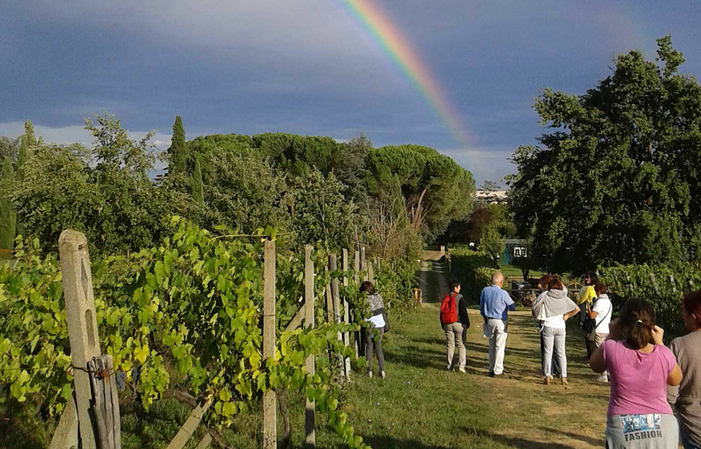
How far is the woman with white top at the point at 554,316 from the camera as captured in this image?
8852 millimetres

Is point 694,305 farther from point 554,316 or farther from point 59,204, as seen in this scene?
point 59,204

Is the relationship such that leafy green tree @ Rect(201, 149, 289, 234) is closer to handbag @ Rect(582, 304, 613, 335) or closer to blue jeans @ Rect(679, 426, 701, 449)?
handbag @ Rect(582, 304, 613, 335)

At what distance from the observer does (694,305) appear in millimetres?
3875

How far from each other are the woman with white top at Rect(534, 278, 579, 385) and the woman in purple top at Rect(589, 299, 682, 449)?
5.08 m

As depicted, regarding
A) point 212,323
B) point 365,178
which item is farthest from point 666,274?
point 365,178

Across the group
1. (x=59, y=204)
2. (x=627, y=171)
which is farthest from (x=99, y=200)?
(x=627, y=171)

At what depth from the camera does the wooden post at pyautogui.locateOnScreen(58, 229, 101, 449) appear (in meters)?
2.43

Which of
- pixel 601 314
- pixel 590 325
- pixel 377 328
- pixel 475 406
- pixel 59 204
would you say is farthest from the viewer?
pixel 59 204

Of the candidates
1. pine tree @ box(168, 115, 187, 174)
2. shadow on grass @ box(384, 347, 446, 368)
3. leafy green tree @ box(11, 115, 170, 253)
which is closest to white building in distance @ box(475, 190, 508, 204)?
pine tree @ box(168, 115, 187, 174)

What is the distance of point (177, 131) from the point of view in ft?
146

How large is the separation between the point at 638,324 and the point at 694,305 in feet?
1.31

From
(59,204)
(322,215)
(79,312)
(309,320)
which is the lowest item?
(309,320)

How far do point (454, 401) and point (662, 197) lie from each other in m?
20.5

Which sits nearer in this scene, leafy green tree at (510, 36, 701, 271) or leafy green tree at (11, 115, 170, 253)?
leafy green tree at (11, 115, 170, 253)
